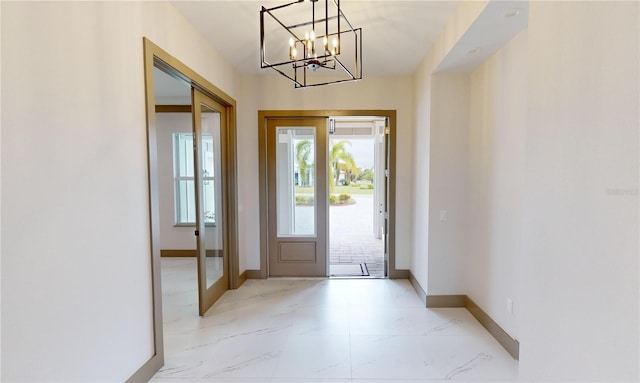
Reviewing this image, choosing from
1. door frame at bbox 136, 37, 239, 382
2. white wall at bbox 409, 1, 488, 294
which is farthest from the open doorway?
door frame at bbox 136, 37, 239, 382

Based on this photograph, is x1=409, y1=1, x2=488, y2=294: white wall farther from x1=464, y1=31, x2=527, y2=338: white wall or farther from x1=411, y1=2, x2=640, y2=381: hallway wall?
x1=411, y1=2, x2=640, y2=381: hallway wall

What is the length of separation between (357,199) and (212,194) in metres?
9.54

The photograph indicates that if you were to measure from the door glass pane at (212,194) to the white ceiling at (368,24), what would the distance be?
2.52 feet

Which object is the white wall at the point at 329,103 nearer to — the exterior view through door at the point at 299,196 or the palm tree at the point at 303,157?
the exterior view through door at the point at 299,196

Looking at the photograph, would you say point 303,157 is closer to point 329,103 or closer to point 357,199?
point 329,103

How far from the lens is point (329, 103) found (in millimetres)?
4113

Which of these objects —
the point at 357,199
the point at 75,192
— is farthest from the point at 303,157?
the point at 357,199

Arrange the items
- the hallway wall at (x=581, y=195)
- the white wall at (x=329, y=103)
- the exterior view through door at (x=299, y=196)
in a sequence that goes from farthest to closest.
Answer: the exterior view through door at (x=299, y=196) < the white wall at (x=329, y=103) < the hallway wall at (x=581, y=195)

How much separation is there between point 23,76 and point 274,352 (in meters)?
2.40

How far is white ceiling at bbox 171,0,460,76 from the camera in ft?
7.89

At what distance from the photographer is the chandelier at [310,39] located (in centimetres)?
193

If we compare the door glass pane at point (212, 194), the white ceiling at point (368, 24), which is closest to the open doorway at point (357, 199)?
the white ceiling at point (368, 24)

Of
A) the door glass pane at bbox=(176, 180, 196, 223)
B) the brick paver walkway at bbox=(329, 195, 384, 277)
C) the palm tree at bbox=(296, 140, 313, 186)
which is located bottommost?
the brick paver walkway at bbox=(329, 195, 384, 277)

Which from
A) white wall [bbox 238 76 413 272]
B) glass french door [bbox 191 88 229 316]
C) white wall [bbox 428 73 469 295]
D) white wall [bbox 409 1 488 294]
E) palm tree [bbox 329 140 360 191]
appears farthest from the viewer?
palm tree [bbox 329 140 360 191]
